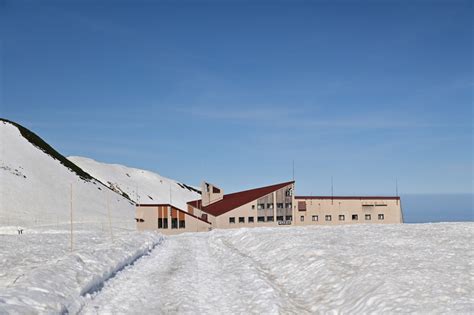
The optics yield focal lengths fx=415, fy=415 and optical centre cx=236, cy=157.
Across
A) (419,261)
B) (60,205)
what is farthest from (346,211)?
(60,205)

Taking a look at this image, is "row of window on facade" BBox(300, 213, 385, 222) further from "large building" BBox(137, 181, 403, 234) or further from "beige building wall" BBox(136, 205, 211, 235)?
"beige building wall" BBox(136, 205, 211, 235)

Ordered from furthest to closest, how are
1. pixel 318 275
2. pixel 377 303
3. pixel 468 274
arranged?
1. pixel 318 275
2. pixel 468 274
3. pixel 377 303

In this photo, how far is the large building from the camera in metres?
75.4

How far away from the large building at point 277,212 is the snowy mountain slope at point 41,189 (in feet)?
98.1

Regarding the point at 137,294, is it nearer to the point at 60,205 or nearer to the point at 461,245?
the point at 461,245

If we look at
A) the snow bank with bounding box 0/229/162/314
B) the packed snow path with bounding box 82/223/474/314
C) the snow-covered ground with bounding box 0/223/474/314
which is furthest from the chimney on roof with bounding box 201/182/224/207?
the packed snow path with bounding box 82/223/474/314

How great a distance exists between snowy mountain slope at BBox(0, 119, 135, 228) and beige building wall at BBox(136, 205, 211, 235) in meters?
27.0

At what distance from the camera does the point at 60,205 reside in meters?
117

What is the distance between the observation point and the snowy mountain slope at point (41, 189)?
103188mm

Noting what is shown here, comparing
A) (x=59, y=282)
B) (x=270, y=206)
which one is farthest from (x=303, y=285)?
(x=270, y=206)

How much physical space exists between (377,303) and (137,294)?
27.3 ft

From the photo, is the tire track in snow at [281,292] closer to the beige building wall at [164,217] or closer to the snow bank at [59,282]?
the snow bank at [59,282]

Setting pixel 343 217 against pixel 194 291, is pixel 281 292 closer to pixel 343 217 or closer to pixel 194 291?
pixel 194 291

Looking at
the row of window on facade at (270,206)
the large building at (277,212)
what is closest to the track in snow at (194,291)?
the large building at (277,212)
